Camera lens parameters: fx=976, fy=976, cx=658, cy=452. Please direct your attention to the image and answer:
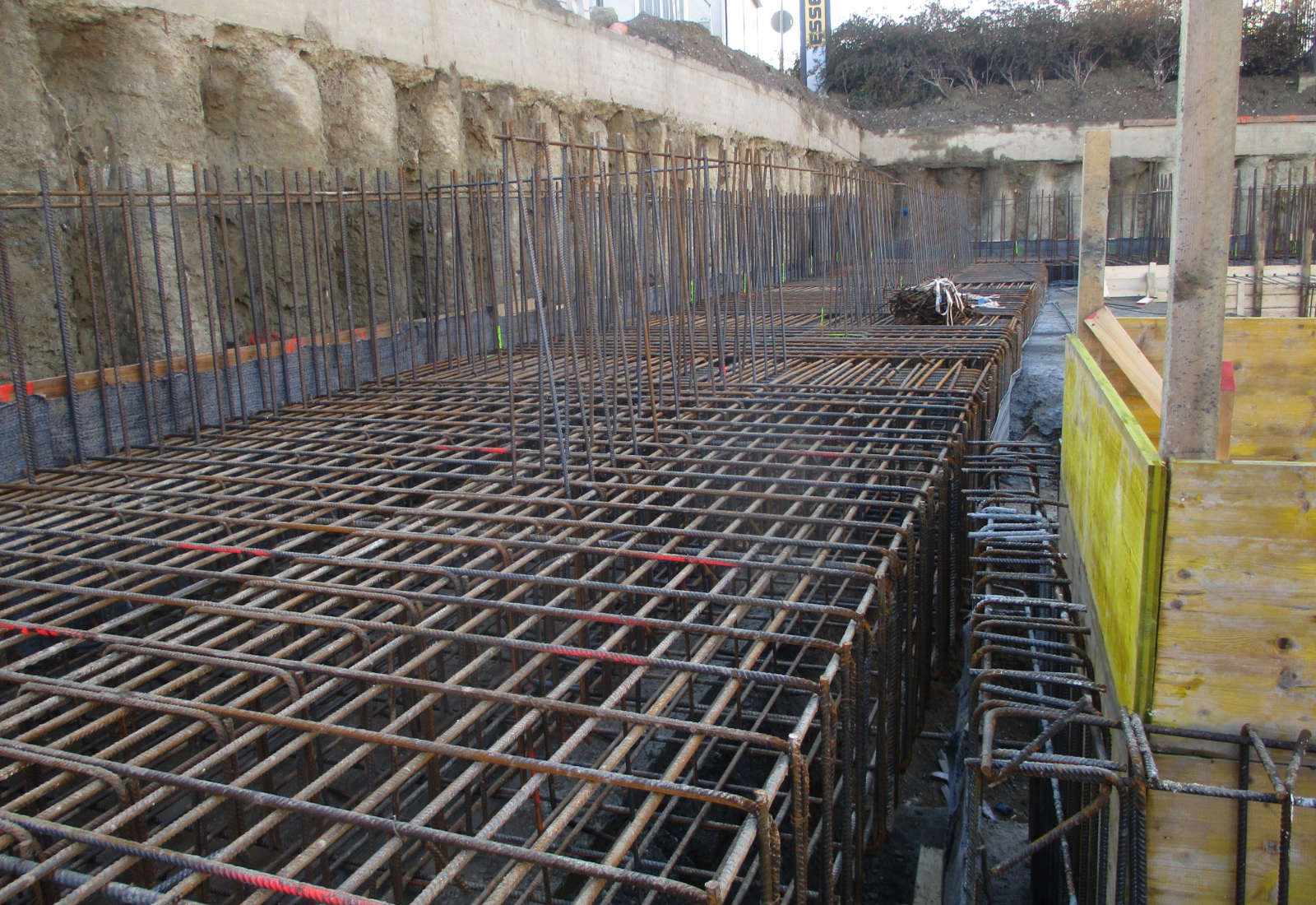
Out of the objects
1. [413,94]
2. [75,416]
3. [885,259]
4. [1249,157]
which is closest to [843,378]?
[75,416]

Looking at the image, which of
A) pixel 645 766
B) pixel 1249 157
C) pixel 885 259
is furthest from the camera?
pixel 1249 157

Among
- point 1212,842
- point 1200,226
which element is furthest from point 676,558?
point 1200,226

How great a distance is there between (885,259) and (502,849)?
12.4 m

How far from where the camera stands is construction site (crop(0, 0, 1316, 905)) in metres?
2.38

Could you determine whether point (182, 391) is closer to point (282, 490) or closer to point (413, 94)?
point (282, 490)

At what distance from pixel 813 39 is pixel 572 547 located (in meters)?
35.4

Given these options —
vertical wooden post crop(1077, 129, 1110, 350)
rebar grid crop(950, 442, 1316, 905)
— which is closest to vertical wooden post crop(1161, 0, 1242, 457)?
rebar grid crop(950, 442, 1316, 905)

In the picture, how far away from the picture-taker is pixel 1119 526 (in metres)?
2.94

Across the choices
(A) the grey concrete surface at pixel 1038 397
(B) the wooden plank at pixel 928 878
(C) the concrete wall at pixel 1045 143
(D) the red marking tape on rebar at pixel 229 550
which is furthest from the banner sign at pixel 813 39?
(B) the wooden plank at pixel 928 878

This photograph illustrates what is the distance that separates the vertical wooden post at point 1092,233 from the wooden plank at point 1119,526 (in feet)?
1.88

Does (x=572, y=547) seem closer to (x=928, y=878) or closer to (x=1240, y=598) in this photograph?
(x=928, y=878)

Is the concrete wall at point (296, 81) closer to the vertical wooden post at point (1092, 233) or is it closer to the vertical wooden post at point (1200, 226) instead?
the vertical wooden post at point (1092, 233)

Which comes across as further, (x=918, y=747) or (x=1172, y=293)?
(x=918, y=747)

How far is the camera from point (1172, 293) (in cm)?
246
